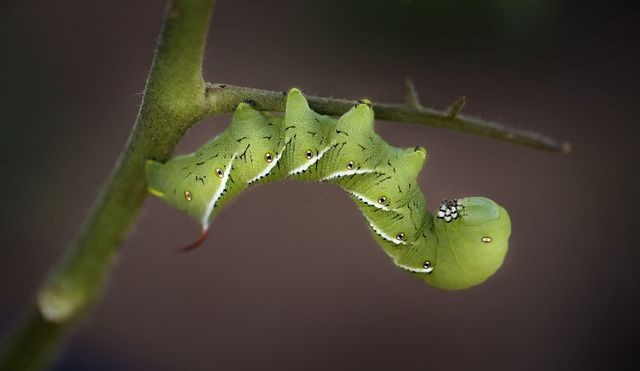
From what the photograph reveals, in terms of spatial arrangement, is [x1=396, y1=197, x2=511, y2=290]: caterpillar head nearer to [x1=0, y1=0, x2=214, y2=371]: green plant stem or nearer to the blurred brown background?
[x1=0, y1=0, x2=214, y2=371]: green plant stem

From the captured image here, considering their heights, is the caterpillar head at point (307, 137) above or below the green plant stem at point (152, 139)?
above

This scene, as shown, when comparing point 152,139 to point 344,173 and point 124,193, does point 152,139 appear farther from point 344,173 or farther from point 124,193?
point 344,173

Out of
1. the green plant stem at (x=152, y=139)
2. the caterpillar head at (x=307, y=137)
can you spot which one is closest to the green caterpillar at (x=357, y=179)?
the caterpillar head at (x=307, y=137)

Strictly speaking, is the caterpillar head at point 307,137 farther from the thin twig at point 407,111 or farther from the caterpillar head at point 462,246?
the caterpillar head at point 462,246

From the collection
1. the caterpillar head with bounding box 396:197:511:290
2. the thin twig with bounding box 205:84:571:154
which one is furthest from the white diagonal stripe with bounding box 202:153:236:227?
the caterpillar head with bounding box 396:197:511:290

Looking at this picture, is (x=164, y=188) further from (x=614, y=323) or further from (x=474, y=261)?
(x=614, y=323)

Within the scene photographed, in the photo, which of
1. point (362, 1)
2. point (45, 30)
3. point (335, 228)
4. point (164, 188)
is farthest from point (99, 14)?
point (164, 188)
